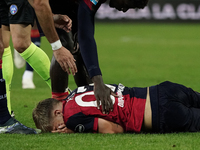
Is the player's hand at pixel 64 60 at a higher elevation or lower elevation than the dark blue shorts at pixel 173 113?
higher

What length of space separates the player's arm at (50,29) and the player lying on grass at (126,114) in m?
0.30

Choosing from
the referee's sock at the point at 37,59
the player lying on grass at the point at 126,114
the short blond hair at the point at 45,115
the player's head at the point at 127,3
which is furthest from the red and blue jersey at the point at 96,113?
the referee's sock at the point at 37,59

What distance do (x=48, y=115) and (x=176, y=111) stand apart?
0.97 metres

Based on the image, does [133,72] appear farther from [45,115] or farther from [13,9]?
[45,115]

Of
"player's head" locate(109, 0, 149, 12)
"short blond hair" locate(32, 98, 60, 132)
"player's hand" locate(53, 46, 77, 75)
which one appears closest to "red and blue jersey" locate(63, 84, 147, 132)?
→ "short blond hair" locate(32, 98, 60, 132)

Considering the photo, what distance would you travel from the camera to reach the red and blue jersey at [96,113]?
3252mm

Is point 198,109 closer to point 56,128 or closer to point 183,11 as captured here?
point 56,128

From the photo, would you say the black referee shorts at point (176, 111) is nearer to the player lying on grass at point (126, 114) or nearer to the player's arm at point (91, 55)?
the player lying on grass at point (126, 114)

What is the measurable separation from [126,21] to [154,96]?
17589 millimetres

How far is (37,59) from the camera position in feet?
13.8

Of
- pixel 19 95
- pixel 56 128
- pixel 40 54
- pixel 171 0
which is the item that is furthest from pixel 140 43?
pixel 56 128

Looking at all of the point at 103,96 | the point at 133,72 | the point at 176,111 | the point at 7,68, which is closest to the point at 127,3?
the point at 103,96

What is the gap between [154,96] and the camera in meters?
3.38

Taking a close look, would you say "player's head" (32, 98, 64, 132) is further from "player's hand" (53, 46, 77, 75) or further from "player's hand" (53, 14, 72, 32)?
"player's hand" (53, 14, 72, 32)
